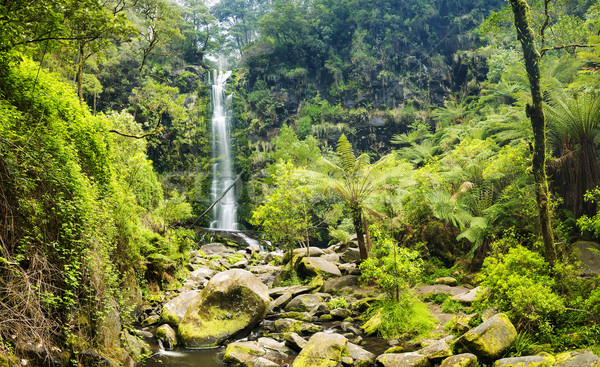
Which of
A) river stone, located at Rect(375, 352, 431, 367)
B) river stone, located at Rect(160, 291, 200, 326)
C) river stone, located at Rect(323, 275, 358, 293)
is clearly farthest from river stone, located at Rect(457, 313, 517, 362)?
river stone, located at Rect(160, 291, 200, 326)

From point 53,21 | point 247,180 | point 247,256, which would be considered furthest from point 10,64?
point 247,180

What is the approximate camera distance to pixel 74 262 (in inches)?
175

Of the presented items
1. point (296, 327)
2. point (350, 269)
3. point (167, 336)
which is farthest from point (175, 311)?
point (350, 269)

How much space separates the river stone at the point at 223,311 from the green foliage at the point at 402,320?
2.70m

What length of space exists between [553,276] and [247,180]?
25.4 m

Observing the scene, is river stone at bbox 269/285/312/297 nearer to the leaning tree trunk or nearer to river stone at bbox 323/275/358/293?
river stone at bbox 323/275/358/293

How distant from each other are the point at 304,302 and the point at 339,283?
152 centimetres

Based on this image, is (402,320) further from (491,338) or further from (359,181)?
(359,181)

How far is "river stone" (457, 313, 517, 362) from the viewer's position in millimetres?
4941

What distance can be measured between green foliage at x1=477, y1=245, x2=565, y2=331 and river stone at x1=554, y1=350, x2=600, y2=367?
0.83 metres

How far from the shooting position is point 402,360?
18.6 ft

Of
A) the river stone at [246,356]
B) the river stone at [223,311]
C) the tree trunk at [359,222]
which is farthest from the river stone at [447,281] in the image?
the river stone at [246,356]

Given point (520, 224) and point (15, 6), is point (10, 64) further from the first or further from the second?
point (520, 224)

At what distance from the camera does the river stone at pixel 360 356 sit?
6070 mm
